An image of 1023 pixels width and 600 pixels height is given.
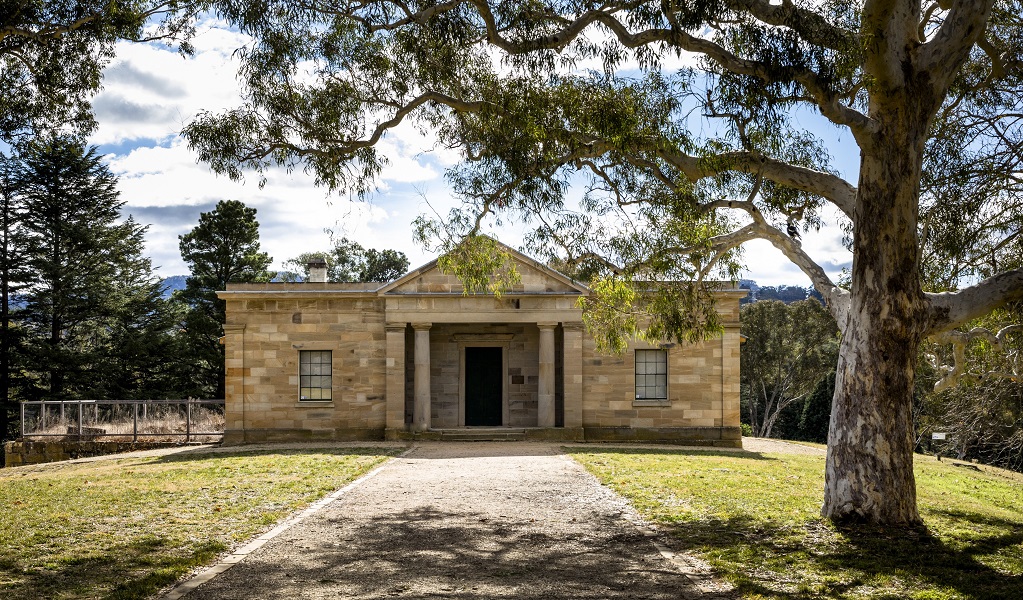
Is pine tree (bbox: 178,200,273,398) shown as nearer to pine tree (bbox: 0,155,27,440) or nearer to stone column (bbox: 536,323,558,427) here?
pine tree (bbox: 0,155,27,440)

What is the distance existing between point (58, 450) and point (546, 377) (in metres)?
13.4

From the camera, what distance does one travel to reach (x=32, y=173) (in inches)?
1345

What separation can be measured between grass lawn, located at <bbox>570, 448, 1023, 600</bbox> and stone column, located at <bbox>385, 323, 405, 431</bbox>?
27.8 ft

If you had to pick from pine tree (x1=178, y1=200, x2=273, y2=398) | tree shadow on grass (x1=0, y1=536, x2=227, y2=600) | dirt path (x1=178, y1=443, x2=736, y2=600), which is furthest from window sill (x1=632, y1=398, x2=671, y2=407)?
pine tree (x1=178, y1=200, x2=273, y2=398)

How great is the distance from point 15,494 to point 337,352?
11263mm

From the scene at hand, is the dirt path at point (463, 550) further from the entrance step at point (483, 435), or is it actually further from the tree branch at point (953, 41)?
the entrance step at point (483, 435)

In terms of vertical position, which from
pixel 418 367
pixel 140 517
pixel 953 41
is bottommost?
pixel 140 517

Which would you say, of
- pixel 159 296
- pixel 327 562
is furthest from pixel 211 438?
pixel 327 562

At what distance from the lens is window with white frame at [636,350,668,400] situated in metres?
22.9

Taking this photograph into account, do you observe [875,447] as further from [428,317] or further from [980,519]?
[428,317]

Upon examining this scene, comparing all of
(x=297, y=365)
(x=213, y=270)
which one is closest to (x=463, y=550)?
(x=297, y=365)

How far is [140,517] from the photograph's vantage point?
31.2ft

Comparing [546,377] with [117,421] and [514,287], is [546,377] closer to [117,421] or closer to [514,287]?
[514,287]

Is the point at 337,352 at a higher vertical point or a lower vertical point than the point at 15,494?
higher
